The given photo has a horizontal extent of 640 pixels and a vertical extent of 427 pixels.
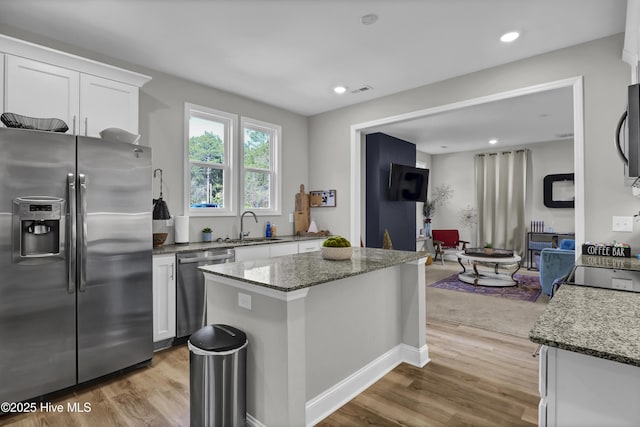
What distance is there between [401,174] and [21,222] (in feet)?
17.8

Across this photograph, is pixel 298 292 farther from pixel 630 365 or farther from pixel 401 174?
pixel 401 174

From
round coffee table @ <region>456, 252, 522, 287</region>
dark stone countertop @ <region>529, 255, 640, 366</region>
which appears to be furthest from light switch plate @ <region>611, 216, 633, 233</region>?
round coffee table @ <region>456, 252, 522, 287</region>

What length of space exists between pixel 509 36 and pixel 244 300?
305 cm

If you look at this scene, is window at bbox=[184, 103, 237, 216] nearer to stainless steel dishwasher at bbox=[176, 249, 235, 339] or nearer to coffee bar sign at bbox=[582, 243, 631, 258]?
stainless steel dishwasher at bbox=[176, 249, 235, 339]

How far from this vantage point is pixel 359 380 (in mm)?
2324

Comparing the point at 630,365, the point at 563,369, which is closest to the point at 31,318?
the point at 563,369

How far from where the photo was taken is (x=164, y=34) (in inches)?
111

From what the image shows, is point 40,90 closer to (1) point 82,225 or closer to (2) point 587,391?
(1) point 82,225

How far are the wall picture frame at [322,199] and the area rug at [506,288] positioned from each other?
7.58 feet

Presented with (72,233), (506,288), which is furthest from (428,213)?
(72,233)

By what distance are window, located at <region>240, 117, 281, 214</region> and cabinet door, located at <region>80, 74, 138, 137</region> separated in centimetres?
149

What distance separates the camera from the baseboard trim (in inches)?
79.2

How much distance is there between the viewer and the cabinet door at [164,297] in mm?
2918

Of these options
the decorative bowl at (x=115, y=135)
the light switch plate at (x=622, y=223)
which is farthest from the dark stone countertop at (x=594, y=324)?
the decorative bowl at (x=115, y=135)
